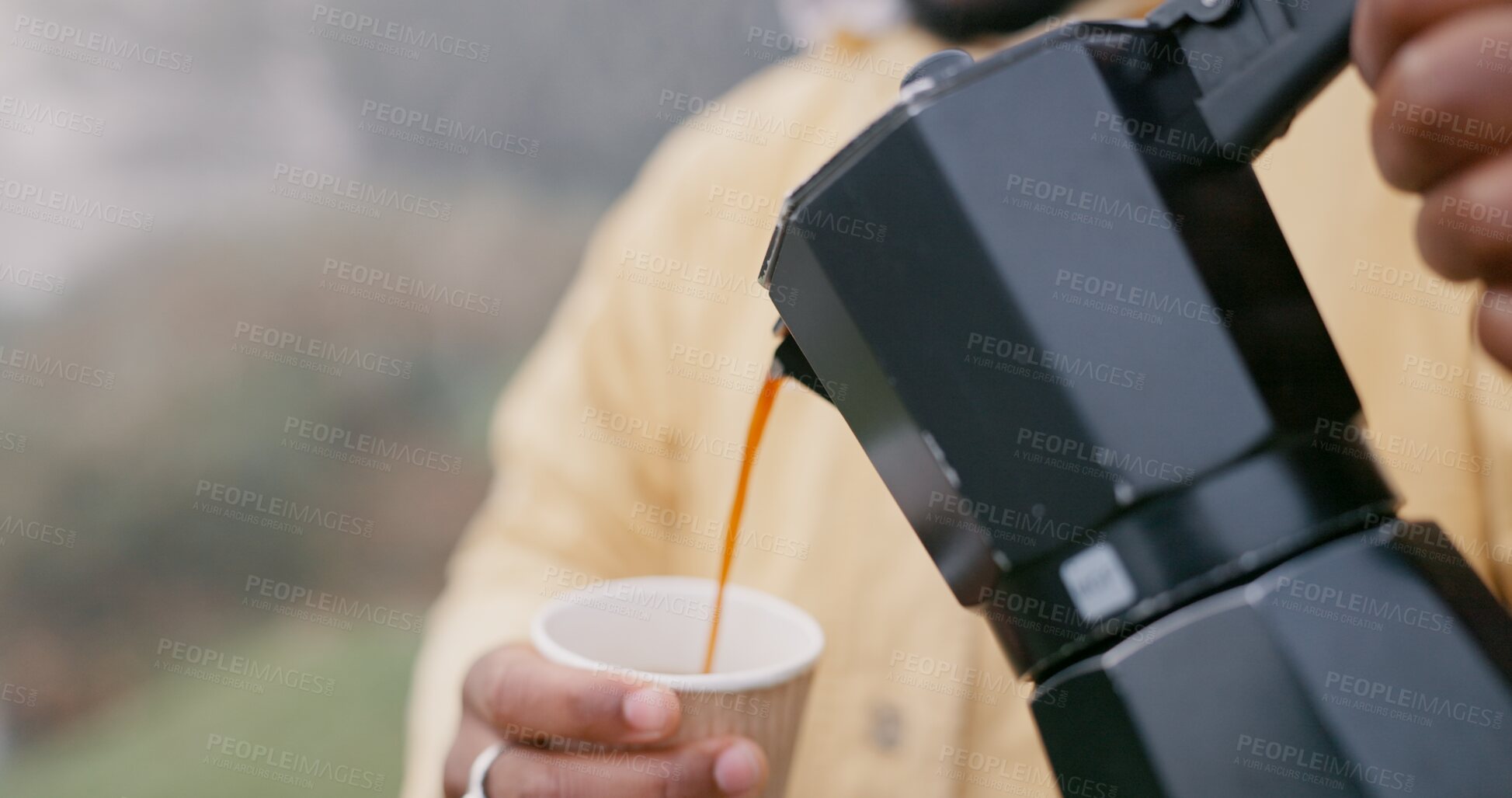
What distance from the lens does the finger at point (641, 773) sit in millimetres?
372

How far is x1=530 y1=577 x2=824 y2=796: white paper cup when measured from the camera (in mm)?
369

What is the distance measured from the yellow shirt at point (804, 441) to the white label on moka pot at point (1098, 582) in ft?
1.21

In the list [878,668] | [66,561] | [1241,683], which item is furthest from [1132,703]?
[66,561]

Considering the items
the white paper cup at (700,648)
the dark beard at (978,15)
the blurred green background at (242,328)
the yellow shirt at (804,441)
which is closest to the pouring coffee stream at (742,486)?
the white paper cup at (700,648)

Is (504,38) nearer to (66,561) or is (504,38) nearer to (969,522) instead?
(66,561)

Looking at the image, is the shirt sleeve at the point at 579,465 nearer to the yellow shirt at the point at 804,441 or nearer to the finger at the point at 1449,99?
the yellow shirt at the point at 804,441

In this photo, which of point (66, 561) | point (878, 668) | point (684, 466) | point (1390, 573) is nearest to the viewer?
point (1390, 573)

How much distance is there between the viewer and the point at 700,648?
0.46 metres

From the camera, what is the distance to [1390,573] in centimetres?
26

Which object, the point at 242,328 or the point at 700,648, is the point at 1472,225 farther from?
the point at 242,328

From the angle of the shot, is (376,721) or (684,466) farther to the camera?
(376,721)

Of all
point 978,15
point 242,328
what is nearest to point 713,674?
point 978,15

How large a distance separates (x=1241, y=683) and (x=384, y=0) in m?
1.24

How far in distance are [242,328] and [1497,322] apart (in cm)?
125
